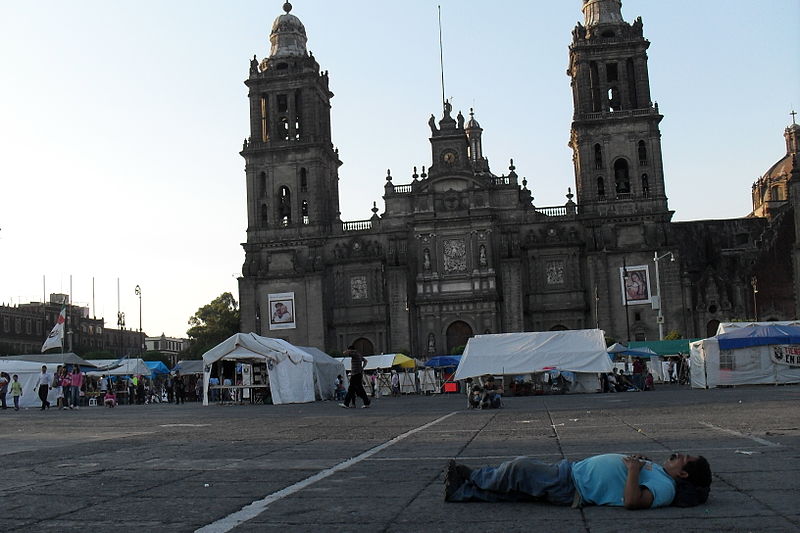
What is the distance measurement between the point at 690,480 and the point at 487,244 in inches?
2323

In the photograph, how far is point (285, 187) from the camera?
225 ft

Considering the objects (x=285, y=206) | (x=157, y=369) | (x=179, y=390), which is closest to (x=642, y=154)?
(x=285, y=206)

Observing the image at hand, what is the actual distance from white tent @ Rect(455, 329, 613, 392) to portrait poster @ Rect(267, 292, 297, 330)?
107ft

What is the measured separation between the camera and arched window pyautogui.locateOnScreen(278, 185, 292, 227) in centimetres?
6856

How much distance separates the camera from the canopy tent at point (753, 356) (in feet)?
107

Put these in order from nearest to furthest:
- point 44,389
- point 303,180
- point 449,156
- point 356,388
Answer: point 356,388 < point 44,389 < point 303,180 < point 449,156

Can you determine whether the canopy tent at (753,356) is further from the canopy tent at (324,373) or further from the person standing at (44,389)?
the person standing at (44,389)

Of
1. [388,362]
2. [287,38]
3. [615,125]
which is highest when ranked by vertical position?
[287,38]

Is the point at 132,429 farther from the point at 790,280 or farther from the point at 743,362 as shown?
the point at 790,280

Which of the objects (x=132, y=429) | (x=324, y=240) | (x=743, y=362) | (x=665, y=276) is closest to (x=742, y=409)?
(x=132, y=429)

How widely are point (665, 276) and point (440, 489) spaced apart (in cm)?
5824

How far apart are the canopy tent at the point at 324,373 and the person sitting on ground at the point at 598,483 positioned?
1210 inches

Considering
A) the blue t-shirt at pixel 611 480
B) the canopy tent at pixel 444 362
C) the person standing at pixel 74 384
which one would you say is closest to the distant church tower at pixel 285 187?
the canopy tent at pixel 444 362

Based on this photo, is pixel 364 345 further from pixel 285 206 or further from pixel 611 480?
pixel 611 480
